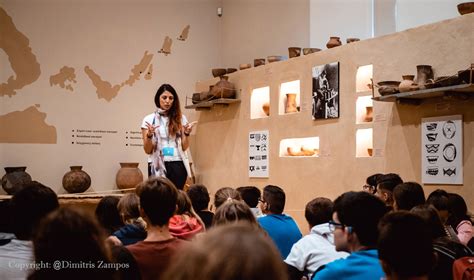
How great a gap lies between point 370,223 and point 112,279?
1.22 meters

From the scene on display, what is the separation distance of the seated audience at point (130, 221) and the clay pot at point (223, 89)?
17.5 feet

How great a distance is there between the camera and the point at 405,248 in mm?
1932

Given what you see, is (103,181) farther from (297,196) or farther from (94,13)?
(297,196)

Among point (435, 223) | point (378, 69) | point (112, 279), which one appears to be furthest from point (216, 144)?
point (112, 279)

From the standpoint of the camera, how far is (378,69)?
21.4 feet

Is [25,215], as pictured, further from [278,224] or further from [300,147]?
[300,147]

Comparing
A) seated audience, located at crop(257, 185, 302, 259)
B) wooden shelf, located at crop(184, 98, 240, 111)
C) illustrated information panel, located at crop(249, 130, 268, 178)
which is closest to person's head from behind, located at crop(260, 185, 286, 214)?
seated audience, located at crop(257, 185, 302, 259)

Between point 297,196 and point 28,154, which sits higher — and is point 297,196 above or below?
below

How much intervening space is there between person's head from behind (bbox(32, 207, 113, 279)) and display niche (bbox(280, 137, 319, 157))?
20.0 feet

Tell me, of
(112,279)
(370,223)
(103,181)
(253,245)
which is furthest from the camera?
(103,181)

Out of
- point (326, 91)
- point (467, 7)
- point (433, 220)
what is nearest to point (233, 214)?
point (433, 220)

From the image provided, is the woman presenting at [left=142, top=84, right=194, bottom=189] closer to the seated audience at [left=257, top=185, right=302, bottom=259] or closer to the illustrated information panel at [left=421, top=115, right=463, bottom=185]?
the seated audience at [left=257, top=185, right=302, bottom=259]

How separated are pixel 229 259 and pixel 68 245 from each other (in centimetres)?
59

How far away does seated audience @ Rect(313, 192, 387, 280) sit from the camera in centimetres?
228
